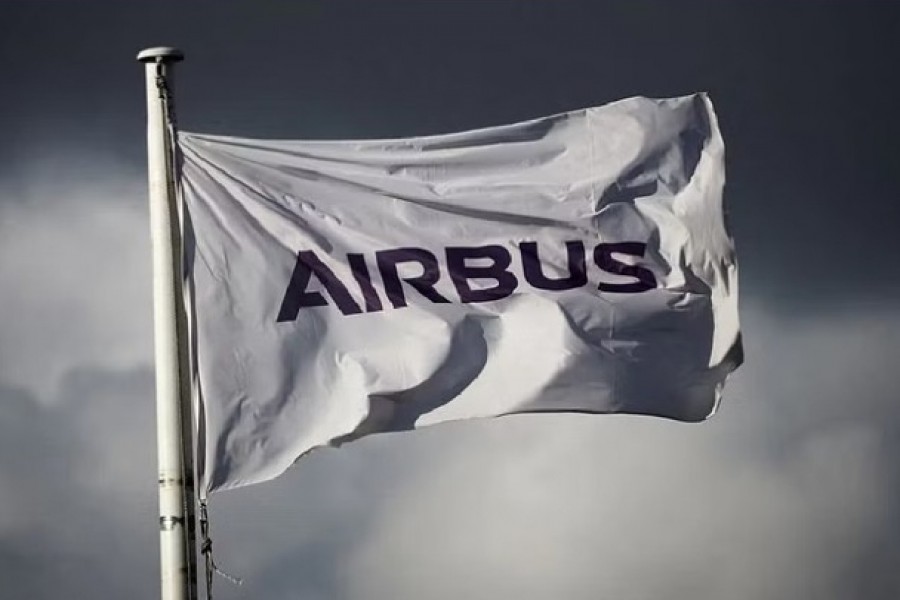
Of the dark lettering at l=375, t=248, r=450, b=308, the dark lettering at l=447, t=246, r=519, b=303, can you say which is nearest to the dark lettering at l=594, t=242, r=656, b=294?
the dark lettering at l=447, t=246, r=519, b=303

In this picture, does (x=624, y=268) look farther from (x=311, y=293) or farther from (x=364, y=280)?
(x=311, y=293)

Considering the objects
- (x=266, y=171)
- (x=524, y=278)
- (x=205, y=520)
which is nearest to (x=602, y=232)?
(x=524, y=278)

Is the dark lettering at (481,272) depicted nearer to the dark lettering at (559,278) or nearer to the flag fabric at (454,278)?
the flag fabric at (454,278)

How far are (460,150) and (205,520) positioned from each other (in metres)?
7.11

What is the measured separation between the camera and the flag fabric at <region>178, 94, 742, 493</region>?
31.7 meters

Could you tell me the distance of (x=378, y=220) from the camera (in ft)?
109

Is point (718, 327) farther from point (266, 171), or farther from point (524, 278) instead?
point (266, 171)

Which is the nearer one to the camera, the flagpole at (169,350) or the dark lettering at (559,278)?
the flagpole at (169,350)

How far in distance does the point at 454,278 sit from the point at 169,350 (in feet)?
14.6

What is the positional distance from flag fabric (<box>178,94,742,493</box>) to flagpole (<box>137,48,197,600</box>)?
1.05ft

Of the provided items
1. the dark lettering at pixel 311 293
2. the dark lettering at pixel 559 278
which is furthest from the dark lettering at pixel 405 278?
the dark lettering at pixel 559 278

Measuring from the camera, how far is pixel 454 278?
33281 mm

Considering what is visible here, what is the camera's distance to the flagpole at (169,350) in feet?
102

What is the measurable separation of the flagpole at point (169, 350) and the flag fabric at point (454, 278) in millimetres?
321
